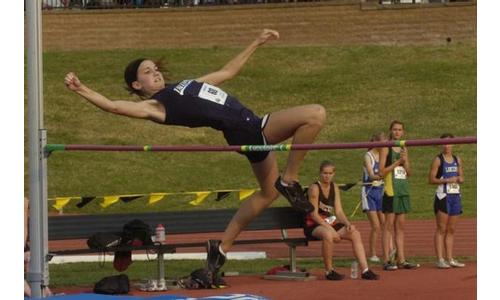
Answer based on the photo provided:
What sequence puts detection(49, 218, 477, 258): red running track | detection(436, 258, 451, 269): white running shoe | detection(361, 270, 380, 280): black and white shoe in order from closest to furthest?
detection(361, 270, 380, 280): black and white shoe → detection(436, 258, 451, 269): white running shoe → detection(49, 218, 477, 258): red running track

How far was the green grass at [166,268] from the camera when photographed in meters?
11.0

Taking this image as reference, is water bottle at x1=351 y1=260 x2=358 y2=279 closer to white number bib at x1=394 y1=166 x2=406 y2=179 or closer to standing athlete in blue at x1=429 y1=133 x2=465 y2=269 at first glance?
standing athlete in blue at x1=429 y1=133 x2=465 y2=269

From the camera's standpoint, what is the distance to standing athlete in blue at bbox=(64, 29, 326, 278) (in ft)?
25.8

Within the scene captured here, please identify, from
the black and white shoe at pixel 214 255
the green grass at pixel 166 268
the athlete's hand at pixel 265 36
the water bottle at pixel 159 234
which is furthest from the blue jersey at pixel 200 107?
the green grass at pixel 166 268

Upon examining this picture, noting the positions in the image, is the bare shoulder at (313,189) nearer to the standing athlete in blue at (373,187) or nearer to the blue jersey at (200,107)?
the standing athlete in blue at (373,187)

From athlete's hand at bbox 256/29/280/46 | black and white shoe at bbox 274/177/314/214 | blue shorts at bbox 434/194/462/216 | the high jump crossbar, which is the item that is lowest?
blue shorts at bbox 434/194/462/216

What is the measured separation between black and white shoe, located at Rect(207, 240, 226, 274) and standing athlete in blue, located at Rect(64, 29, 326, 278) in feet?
3.31

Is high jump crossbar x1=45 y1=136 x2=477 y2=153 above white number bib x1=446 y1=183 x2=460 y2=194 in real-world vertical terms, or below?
above

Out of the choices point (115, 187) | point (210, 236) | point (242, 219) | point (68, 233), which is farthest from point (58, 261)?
point (115, 187)

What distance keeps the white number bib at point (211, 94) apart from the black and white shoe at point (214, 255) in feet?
5.01

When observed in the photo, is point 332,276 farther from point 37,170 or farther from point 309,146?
point 37,170

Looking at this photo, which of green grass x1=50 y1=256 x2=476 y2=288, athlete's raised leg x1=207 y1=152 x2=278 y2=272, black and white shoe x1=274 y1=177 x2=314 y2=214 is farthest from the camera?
green grass x1=50 y1=256 x2=476 y2=288

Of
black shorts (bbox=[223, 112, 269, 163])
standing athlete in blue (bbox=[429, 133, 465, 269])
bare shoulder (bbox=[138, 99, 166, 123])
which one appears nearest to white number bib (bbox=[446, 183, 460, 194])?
standing athlete in blue (bbox=[429, 133, 465, 269])

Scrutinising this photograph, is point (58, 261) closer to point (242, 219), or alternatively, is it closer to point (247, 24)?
point (242, 219)
